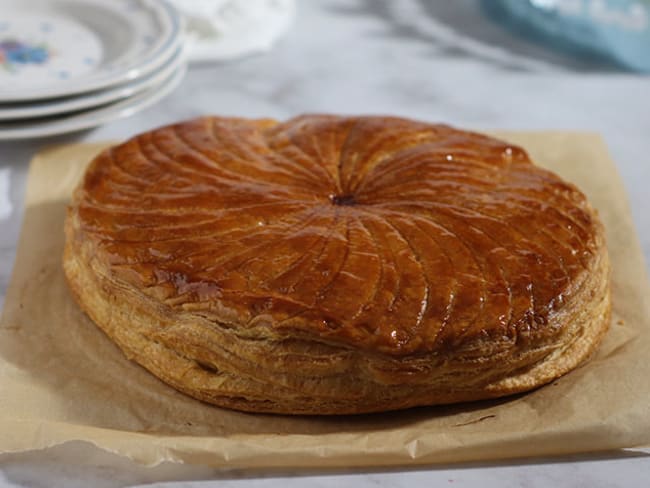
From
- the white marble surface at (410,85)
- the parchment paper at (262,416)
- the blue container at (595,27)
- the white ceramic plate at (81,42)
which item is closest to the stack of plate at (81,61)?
the white ceramic plate at (81,42)

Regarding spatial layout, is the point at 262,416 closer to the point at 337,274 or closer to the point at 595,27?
the point at 337,274

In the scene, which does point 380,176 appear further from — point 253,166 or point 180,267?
point 180,267

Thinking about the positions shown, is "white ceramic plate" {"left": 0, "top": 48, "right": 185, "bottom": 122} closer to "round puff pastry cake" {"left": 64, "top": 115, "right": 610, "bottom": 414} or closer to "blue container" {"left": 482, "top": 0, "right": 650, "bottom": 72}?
"round puff pastry cake" {"left": 64, "top": 115, "right": 610, "bottom": 414}

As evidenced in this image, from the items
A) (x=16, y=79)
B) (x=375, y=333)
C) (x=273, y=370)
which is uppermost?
(x=375, y=333)

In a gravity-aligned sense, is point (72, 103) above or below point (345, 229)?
below

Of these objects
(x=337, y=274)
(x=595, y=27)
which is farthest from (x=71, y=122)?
(x=595, y=27)

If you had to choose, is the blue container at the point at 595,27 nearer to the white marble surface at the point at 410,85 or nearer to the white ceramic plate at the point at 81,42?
the white marble surface at the point at 410,85

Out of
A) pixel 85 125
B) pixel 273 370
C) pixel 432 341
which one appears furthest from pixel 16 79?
pixel 432 341

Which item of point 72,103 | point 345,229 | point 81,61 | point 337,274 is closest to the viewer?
point 337,274
